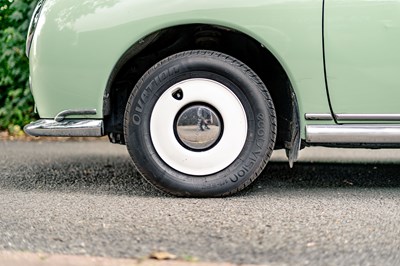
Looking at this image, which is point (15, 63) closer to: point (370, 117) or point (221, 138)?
point (221, 138)

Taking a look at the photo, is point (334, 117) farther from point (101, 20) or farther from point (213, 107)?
point (101, 20)

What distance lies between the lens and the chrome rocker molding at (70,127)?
3713 mm

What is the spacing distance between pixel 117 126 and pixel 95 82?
37cm

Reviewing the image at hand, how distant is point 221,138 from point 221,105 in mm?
190

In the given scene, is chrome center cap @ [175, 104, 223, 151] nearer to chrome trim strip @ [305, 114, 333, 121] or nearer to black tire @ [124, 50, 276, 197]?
black tire @ [124, 50, 276, 197]

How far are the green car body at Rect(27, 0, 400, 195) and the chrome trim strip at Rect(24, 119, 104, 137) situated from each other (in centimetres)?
3

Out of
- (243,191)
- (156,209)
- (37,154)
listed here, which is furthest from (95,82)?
(37,154)

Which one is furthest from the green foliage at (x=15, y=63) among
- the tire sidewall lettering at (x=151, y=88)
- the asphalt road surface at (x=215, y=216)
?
the tire sidewall lettering at (x=151, y=88)

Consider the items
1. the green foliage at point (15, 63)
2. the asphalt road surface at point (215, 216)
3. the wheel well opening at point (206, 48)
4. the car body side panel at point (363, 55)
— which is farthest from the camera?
the green foliage at point (15, 63)

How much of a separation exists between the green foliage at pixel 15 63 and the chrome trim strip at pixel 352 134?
15.3 ft

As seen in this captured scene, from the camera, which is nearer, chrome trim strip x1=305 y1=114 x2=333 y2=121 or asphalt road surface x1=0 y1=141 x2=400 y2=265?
asphalt road surface x1=0 y1=141 x2=400 y2=265

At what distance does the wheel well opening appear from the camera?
3.89 meters

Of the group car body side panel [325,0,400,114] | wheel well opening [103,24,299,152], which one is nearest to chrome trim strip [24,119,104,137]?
wheel well opening [103,24,299,152]

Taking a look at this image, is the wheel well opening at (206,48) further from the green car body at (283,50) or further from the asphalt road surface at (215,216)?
Result: the asphalt road surface at (215,216)
